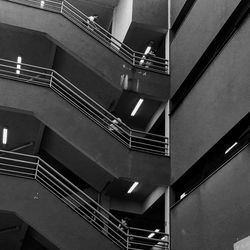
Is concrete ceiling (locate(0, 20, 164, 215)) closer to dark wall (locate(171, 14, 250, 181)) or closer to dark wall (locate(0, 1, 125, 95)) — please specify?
dark wall (locate(0, 1, 125, 95))

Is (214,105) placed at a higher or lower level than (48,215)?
higher

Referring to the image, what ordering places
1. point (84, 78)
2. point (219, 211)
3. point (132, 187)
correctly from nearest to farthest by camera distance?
1. point (219, 211)
2. point (132, 187)
3. point (84, 78)

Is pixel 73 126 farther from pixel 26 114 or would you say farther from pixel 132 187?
pixel 132 187

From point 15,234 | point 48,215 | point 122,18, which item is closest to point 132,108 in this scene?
point 122,18

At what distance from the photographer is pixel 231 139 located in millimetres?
12938

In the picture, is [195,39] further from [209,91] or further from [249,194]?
[249,194]

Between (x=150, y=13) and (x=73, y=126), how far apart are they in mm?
6975

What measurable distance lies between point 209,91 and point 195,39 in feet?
9.36

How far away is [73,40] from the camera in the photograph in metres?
17.8

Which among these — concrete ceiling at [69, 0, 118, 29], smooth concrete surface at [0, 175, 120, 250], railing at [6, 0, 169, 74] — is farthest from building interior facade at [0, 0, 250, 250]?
concrete ceiling at [69, 0, 118, 29]

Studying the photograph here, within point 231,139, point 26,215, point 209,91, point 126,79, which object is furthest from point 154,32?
point 26,215

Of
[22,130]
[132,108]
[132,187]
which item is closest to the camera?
[132,187]

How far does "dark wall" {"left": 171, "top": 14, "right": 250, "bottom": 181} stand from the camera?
41.2 ft

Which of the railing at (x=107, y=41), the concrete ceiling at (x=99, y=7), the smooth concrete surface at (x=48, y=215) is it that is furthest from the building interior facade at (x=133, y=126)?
the concrete ceiling at (x=99, y=7)
